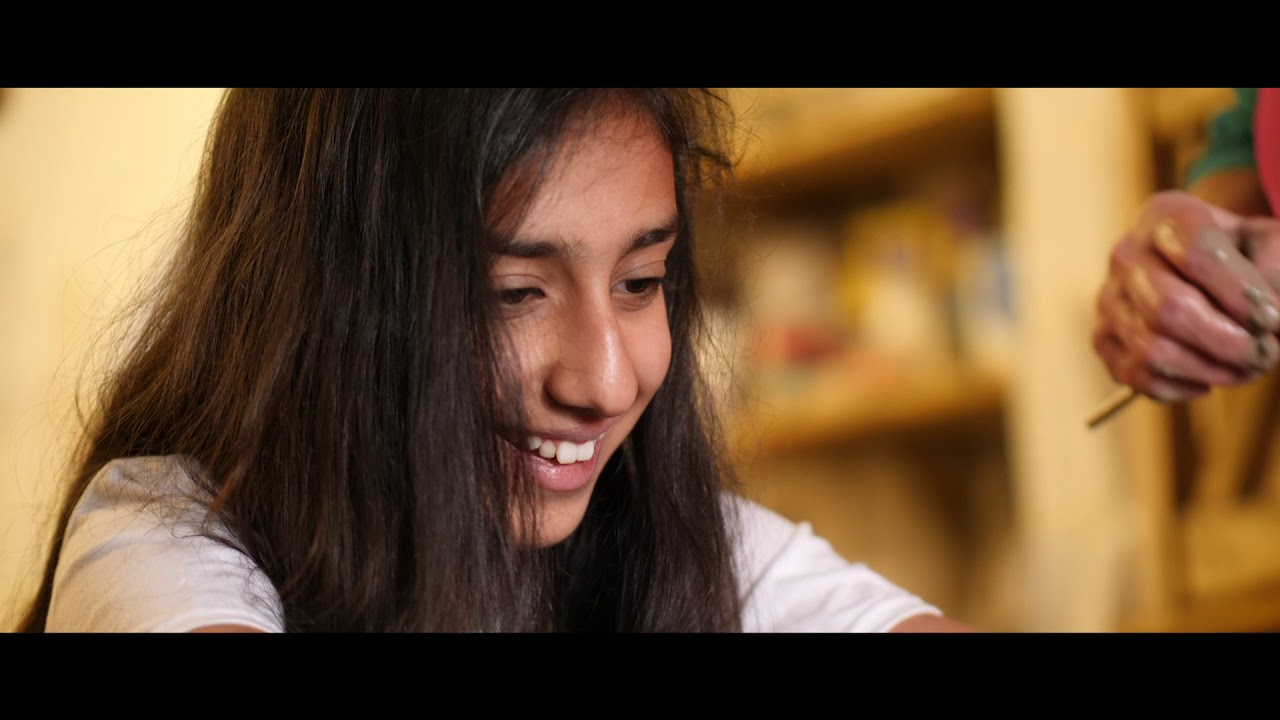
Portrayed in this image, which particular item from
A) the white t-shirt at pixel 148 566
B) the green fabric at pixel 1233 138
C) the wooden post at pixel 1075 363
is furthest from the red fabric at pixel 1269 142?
the white t-shirt at pixel 148 566

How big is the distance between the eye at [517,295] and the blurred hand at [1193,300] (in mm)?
413

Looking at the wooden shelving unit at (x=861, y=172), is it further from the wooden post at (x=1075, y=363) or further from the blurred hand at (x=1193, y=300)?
the blurred hand at (x=1193, y=300)

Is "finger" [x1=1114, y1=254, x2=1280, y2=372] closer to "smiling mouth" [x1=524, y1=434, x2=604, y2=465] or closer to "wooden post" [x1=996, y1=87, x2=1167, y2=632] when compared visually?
"smiling mouth" [x1=524, y1=434, x2=604, y2=465]

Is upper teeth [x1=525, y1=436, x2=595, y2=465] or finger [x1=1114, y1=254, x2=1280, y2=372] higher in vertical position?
finger [x1=1114, y1=254, x2=1280, y2=372]

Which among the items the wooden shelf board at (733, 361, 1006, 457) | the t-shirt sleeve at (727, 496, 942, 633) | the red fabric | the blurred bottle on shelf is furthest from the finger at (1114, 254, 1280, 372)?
the blurred bottle on shelf

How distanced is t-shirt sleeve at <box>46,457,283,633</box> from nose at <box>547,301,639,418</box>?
0.19 m

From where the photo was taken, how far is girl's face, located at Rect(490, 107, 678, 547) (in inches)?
23.3

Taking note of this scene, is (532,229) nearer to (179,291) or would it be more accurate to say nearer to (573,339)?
(573,339)

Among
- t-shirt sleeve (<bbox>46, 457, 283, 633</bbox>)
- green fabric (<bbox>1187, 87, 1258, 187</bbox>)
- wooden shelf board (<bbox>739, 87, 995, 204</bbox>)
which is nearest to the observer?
t-shirt sleeve (<bbox>46, 457, 283, 633</bbox>)

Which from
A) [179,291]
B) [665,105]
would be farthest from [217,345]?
[665,105]

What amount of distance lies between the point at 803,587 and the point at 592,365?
338 mm

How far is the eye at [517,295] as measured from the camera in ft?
1.96

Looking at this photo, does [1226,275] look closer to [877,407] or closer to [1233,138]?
[1233,138]
